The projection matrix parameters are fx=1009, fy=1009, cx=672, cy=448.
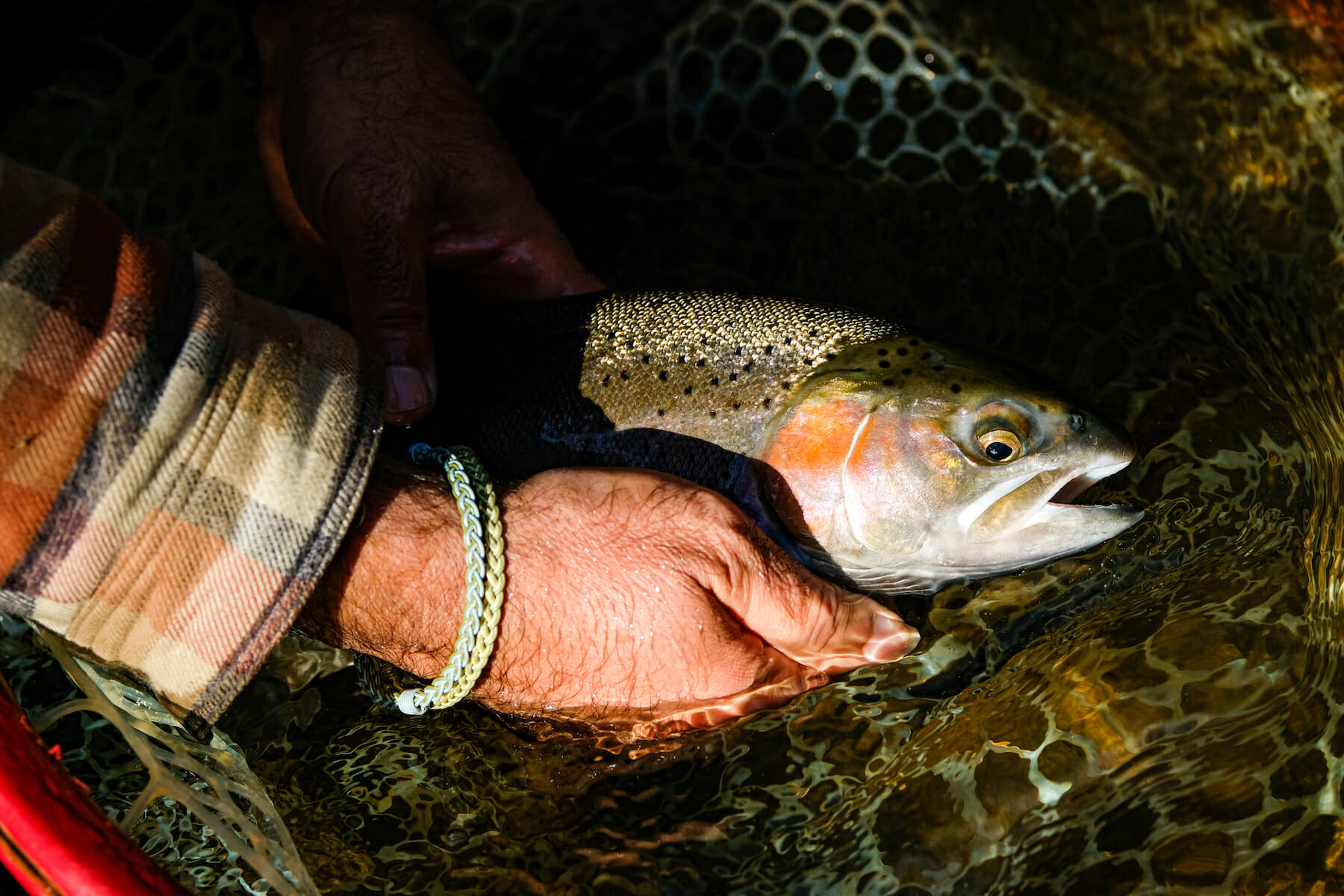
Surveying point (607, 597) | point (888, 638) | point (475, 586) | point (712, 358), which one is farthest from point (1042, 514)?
point (475, 586)

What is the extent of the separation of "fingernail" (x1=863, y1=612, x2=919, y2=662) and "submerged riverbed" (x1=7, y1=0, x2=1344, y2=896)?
0.47 ft

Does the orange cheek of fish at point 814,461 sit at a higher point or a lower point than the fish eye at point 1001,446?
lower

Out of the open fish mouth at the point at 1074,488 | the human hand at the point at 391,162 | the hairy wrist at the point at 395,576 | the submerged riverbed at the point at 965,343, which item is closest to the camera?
the hairy wrist at the point at 395,576

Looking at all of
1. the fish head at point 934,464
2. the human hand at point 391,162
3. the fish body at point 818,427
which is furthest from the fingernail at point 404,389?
the fish head at point 934,464

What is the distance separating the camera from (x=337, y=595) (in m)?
1.72

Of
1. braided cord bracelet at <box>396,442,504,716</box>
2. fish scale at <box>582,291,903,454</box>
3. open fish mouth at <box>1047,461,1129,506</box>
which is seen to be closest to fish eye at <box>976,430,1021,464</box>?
open fish mouth at <box>1047,461,1129,506</box>

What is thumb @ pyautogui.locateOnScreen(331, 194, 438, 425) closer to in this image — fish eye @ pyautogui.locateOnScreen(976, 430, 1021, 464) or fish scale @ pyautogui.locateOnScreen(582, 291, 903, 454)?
fish scale @ pyautogui.locateOnScreen(582, 291, 903, 454)

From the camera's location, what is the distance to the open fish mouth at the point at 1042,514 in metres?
1.93

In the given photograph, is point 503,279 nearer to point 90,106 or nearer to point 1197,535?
point 90,106

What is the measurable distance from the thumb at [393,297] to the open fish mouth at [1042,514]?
1122 millimetres

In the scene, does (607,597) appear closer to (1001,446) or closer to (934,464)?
(934,464)

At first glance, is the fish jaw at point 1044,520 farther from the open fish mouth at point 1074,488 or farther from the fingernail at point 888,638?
the fingernail at point 888,638

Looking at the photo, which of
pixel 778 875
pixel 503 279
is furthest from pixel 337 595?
pixel 503 279

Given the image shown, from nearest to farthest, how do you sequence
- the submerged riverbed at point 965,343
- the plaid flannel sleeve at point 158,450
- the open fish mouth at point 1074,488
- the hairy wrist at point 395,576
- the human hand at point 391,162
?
1. the plaid flannel sleeve at point 158,450
2. the hairy wrist at point 395,576
3. the submerged riverbed at point 965,343
4. the open fish mouth at point 1074,488
5. the human hand at point 391,162
